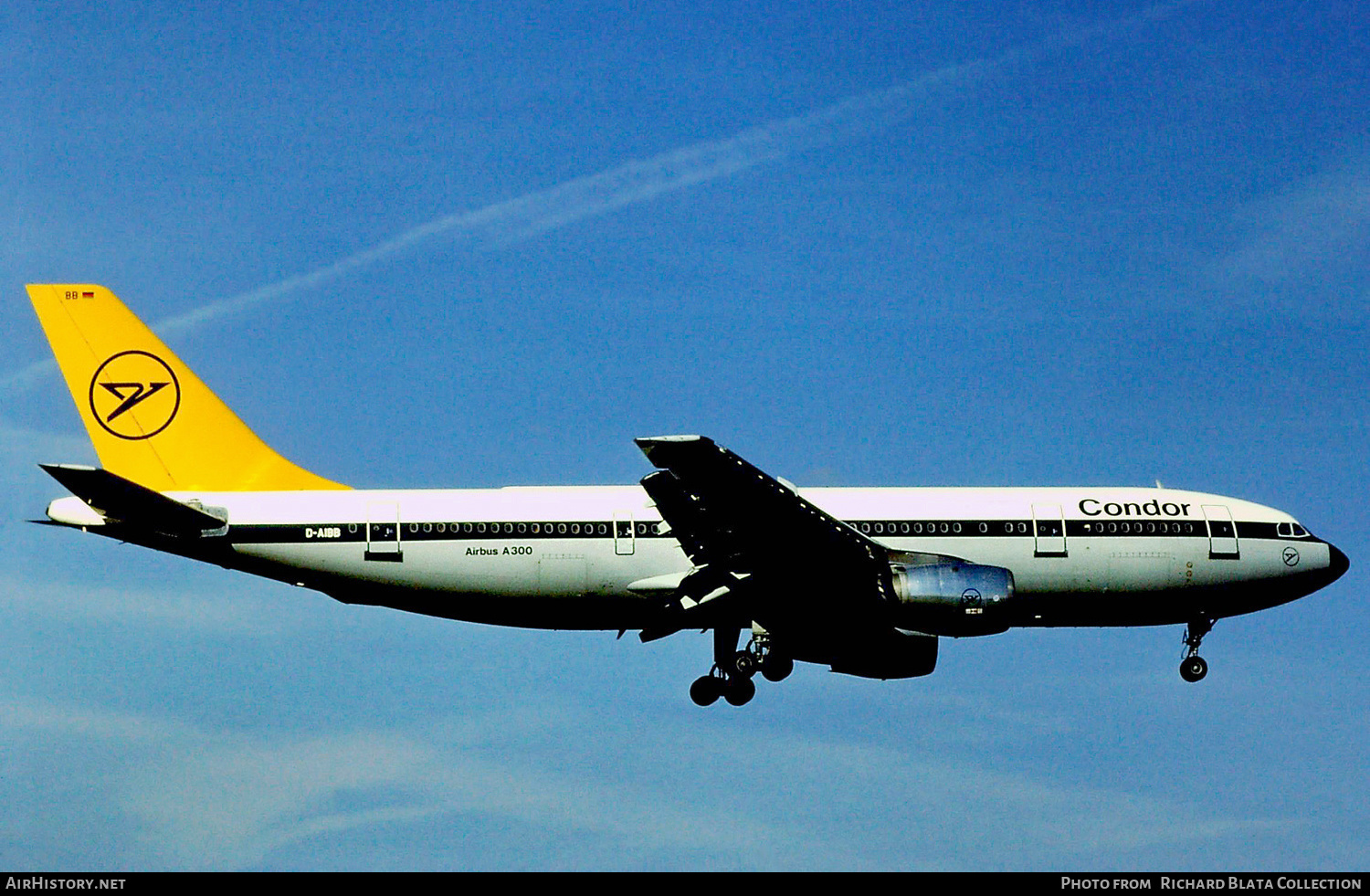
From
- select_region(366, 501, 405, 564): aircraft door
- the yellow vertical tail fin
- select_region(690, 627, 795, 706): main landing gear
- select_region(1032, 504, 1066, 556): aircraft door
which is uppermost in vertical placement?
the yellow vertical tail fin

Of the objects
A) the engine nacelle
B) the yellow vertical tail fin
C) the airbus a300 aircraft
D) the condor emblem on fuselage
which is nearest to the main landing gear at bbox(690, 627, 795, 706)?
the airbus a300 aircraft

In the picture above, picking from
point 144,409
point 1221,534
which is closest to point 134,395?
point 144,409

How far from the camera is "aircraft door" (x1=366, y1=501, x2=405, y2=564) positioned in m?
33.9

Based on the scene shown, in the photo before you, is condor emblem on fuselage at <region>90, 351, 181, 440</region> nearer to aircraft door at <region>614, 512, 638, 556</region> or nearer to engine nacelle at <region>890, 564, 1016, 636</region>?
aircraft door at <region>614, 512, 638, 556</region>

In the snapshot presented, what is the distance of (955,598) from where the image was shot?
31.6 metres

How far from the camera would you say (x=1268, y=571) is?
3750 cm

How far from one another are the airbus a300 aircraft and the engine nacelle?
41 mm

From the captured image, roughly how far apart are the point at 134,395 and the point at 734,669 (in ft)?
49.8

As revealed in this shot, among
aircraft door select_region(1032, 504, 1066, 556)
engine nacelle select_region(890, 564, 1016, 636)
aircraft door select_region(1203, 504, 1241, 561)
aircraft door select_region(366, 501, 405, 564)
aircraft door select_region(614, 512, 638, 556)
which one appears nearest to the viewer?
engine nacelle select_region(890, 564, 1016, 636)

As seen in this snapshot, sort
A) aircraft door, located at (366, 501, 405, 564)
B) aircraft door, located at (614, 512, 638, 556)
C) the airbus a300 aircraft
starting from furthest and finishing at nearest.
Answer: aircraft door, located at (614, 512, 638, 556), aircraft door, located at (366, 501, 405, 564), the airbus a300 aircraft

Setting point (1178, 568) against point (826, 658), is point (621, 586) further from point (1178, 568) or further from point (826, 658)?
point (1178, 568)

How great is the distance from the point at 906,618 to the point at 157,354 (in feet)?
60.8

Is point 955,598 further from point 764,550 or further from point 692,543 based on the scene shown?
point 692,543

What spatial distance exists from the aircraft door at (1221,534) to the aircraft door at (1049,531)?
387 cm
